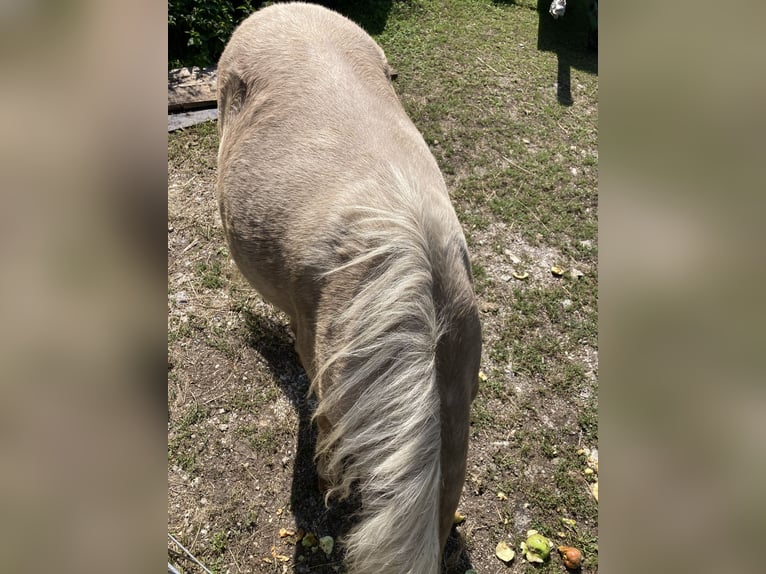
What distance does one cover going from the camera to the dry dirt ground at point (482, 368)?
2.59 metres

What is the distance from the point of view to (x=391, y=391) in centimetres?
147

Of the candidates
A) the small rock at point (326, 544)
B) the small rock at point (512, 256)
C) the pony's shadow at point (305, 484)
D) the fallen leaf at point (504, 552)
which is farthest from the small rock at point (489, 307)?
the small rock at point (326, 544)

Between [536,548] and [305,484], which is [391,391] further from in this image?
[536,548]

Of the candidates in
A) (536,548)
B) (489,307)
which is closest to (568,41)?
(489,307)

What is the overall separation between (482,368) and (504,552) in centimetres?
114

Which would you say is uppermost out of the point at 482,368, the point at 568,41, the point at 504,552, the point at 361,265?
the point at 568,41

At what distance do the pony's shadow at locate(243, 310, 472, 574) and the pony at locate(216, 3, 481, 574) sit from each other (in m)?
0.17

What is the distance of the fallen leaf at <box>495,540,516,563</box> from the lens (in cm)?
251

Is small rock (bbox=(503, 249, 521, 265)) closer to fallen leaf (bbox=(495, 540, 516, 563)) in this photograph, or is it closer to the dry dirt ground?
the dry dirt ground

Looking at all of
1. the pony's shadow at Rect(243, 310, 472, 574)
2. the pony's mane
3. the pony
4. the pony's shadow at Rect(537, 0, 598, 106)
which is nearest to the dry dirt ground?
the pony's shadow at Rect(243, 310, 472, 574)

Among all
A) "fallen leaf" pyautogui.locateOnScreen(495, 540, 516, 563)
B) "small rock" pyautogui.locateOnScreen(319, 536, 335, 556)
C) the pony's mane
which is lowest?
"fallen leaf" pyautogui.locateOnScreen(495, 540, 516, 563)

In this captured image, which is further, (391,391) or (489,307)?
(489,307)
